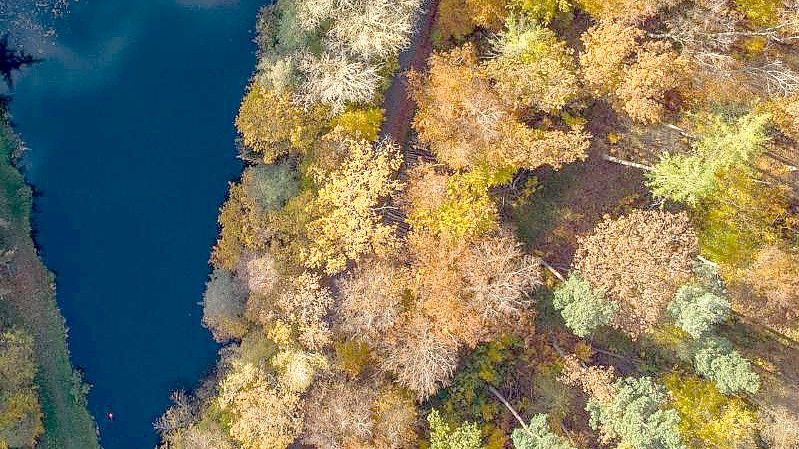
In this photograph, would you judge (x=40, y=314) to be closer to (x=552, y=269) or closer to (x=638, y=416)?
(x=552, y=269)

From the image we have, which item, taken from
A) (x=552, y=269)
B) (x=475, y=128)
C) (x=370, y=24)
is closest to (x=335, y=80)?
(x=370, y=24)

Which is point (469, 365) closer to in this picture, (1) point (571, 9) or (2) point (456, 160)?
(2) point (456, 160)

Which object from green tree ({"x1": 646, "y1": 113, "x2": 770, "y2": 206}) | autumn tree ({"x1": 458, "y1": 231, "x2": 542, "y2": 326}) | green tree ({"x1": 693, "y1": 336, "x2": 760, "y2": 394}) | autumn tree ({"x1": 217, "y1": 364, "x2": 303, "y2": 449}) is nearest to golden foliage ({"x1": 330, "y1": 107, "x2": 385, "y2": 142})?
autumn tree ({"x1": 458, "y1": 231, "x2": 542, "y2": 326})

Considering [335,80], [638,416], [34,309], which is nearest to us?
[638,416]

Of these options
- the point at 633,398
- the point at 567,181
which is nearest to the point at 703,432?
the point at 633,398

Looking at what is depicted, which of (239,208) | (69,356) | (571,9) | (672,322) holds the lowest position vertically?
(672,322)

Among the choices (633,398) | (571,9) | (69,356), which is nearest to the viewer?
(633,398)

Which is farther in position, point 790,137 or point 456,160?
point 790,137
